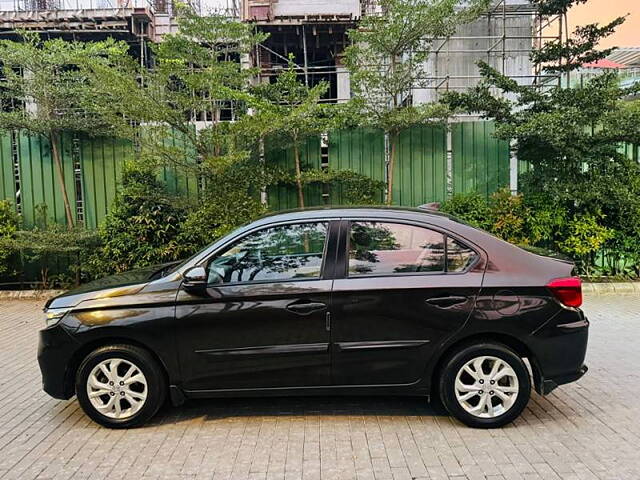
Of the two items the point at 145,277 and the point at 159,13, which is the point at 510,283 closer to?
the point at 145,277

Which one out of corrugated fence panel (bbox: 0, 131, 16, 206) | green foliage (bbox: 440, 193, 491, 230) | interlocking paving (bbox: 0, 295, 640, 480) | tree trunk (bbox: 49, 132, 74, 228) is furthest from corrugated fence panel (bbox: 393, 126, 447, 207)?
corrugated fence panel (bbox: 0, 131, 16, 206)

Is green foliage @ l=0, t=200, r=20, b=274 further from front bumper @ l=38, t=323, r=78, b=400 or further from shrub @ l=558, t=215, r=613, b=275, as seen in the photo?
shrub @ l=558, t=215, r=613, b=275

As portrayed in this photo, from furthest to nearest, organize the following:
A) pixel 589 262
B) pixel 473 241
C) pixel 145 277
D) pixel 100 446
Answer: pixel 589 262 < pixel 145 277 < pixel 473 241 < pixel 100 446

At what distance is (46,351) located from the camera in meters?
4.25

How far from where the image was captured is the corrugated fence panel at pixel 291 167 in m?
9.16

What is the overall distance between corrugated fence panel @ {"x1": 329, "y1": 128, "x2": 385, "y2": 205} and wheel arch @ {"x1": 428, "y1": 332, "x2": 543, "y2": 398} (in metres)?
5.33

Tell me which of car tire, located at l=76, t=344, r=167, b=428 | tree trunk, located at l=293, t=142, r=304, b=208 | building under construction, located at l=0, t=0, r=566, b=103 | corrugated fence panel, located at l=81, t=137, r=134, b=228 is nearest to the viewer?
car tire, located at l=76, t=344, r=167, b=428

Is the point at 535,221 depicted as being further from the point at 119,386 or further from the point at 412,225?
the point at 119,386

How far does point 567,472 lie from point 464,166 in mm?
6580

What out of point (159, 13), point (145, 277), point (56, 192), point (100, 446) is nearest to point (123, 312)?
point (145, 277)

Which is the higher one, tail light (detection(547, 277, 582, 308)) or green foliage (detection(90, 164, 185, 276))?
green foliage (detection(90, 164, 185, 276))

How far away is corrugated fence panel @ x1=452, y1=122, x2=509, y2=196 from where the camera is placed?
9297mm

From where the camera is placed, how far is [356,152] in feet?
30.5

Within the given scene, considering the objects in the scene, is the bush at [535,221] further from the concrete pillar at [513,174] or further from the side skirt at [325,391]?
the side skirt at [325,391]
